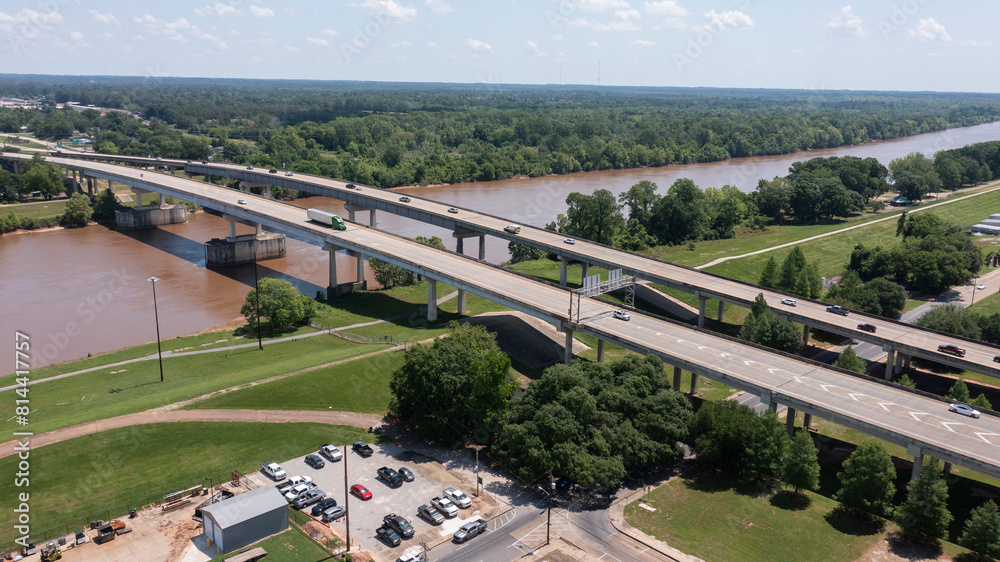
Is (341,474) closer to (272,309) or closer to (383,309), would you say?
(272,309)

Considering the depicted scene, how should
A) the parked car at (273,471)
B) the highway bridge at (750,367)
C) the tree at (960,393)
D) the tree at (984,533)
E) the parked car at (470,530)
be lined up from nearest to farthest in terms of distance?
1. the tree at (984,533)
2. the parked car at (470,530)
3. the highway bridge at (750,367)
4. the parked car at (273,471)
5. the tree at (960,393)

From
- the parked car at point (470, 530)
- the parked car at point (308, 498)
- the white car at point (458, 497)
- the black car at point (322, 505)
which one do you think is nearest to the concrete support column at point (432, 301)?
Answer: the white car at point (458, 497)

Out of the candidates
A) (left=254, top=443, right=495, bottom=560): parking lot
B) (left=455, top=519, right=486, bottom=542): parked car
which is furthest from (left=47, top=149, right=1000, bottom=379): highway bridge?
(left=455, top=519, right=486, bottom=542): parked car

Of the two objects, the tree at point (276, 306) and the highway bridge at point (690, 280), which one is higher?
the highway bridge at point (690, 280)

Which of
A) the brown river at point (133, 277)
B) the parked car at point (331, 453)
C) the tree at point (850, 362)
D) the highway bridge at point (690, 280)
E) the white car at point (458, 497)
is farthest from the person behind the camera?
the brown river at point (133, 277)

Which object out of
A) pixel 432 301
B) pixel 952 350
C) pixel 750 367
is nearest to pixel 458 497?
pixel 750 367

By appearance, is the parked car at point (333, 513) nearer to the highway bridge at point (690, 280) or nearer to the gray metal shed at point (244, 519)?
the gray metal shed at point (244, 519)

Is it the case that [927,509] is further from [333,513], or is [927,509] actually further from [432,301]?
[432,301]
